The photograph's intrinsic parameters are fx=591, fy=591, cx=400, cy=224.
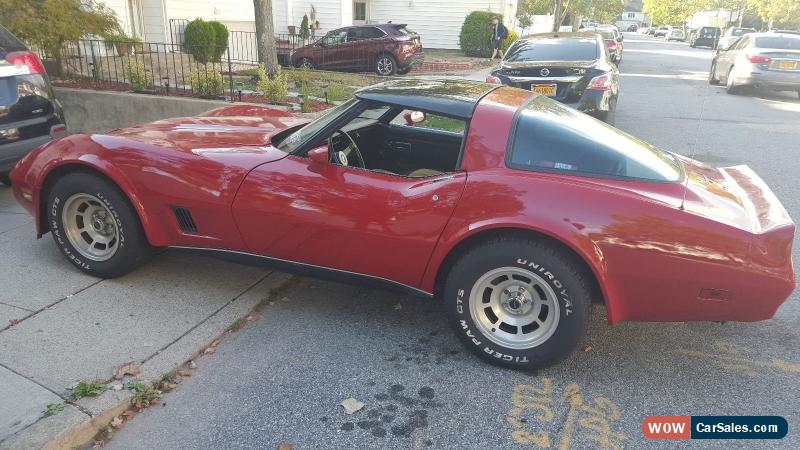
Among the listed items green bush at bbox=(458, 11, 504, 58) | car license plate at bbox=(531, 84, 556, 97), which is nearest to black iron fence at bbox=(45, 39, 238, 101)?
car license plate at bbox=(531, 84, 556, 97)

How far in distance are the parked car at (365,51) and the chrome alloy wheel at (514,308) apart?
1450cm

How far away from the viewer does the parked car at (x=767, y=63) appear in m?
13.7

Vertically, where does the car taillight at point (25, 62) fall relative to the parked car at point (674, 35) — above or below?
below

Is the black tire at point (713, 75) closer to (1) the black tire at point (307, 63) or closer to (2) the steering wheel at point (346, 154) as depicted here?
(1) the black tire at point (307, 63)

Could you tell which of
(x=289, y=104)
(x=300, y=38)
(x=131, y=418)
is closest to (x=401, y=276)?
(x=131, y=418)

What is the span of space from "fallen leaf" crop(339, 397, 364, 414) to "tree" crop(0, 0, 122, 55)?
339 inches

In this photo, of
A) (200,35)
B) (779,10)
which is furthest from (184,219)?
(779,10)

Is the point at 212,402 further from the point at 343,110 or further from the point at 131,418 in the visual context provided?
the point at 343,110

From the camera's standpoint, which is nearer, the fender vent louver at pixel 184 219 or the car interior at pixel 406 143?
the fender vent louver at pixel 184 219

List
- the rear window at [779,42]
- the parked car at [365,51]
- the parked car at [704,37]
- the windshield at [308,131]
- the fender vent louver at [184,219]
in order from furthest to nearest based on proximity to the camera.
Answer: the parked car at [704,37] → the parked car at [365,51] → the rear window at [779,42] → the fender vent louver at [184,219] → the windshield at [308,131]

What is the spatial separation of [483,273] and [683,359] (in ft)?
4.33

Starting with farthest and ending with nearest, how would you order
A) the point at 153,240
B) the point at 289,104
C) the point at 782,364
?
the point at 289,104, the point at 153,240, the point at 782,364

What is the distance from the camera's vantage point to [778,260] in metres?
2.87

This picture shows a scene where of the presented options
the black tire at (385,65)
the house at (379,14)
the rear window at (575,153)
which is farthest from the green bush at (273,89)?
the house at (379,14)
